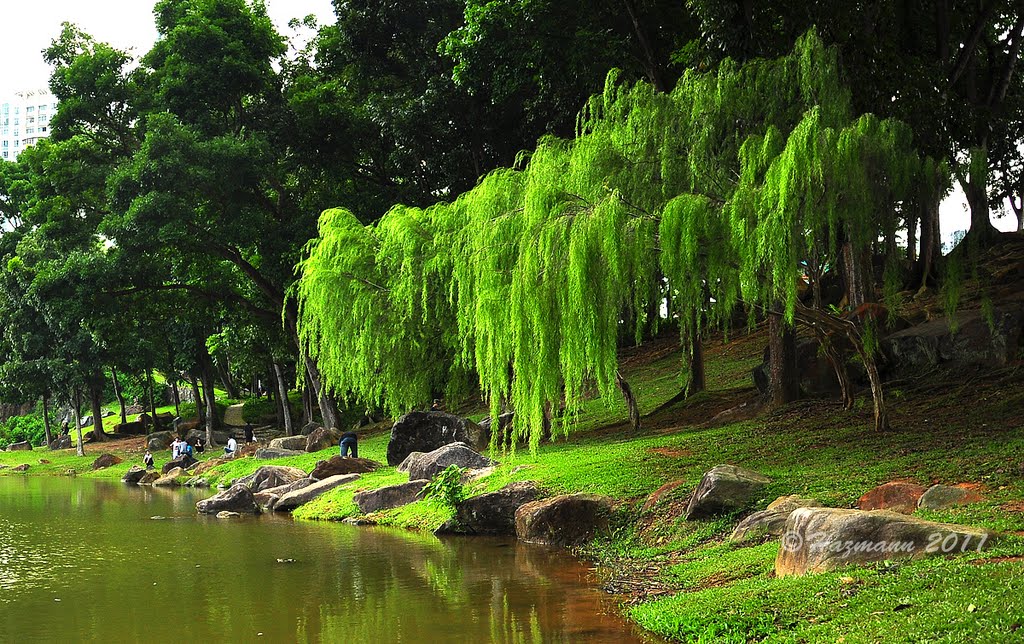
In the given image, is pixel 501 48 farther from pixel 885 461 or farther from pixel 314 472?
pixel 885 461

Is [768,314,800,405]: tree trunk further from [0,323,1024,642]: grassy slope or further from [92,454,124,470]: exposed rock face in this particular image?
[92,454,124,470]: exposed rock face

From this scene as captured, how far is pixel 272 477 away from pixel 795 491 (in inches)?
600

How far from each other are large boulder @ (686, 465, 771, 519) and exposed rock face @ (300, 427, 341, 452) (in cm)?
2000

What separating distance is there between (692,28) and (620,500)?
12190 millimetres

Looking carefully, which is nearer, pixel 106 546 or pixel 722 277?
pixel 722 277

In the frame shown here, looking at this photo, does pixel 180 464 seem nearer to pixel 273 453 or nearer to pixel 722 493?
pixel 273 453

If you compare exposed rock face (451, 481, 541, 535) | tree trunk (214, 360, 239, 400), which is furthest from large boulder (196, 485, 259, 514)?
tree trunk (214, 360, 239, 400)

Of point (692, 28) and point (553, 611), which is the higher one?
point (692, 28)

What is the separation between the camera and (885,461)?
1291cm

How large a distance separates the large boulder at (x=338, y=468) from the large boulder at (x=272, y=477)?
32.1 inches

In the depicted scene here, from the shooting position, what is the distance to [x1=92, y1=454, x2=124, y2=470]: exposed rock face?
3762 centimetres

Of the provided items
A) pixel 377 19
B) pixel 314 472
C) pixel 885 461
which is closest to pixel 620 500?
pixel 885 461

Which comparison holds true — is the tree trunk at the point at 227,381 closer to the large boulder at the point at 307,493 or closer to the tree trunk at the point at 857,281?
the large boulder at the point at 307,493

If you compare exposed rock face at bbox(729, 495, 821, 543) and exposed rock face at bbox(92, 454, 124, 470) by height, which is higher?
exposed rock face at bbox(729, 495, 821, 543)
